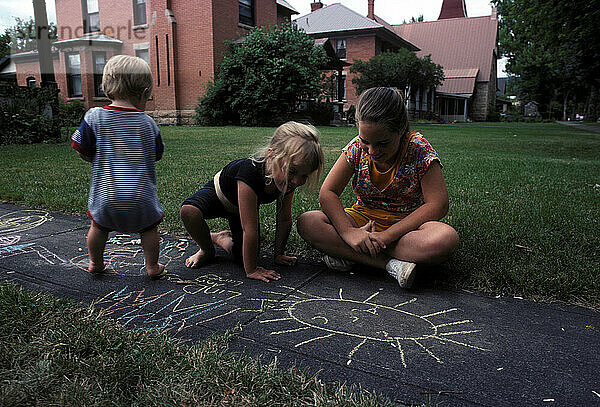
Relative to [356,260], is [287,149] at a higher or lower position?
higher

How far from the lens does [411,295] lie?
2.35 meters

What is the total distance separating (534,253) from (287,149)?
5.52 ft

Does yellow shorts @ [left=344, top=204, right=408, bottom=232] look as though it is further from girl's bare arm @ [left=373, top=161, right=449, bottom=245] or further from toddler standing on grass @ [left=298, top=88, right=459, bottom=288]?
girl's bare arm @ [left=373, top=161, right=449, bottom=245]

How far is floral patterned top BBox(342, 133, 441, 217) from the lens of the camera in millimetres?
2510

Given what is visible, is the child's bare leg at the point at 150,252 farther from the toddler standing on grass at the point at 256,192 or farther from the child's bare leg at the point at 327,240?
the child's bare leg at the point at 327,240

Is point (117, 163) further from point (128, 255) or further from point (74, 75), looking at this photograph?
point (74, 75)

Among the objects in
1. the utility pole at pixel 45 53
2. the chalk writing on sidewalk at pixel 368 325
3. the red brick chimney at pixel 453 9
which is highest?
the red brick chimney at pixel 453 9

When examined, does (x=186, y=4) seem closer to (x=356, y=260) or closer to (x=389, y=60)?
(x=389, y=60)

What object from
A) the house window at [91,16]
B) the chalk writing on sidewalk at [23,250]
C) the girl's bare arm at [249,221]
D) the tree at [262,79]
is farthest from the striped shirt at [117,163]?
the house window at [91,16]

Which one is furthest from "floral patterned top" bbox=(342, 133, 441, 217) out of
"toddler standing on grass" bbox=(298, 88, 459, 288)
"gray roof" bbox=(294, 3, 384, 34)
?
"gray roof" bbox=(294, 3, 384, 34)

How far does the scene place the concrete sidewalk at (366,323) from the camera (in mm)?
1544

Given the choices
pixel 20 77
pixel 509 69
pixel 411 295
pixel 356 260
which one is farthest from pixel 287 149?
pixel 509 69

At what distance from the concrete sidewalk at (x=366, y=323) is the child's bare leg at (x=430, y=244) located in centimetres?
18

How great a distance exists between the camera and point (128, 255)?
294 centimetres
